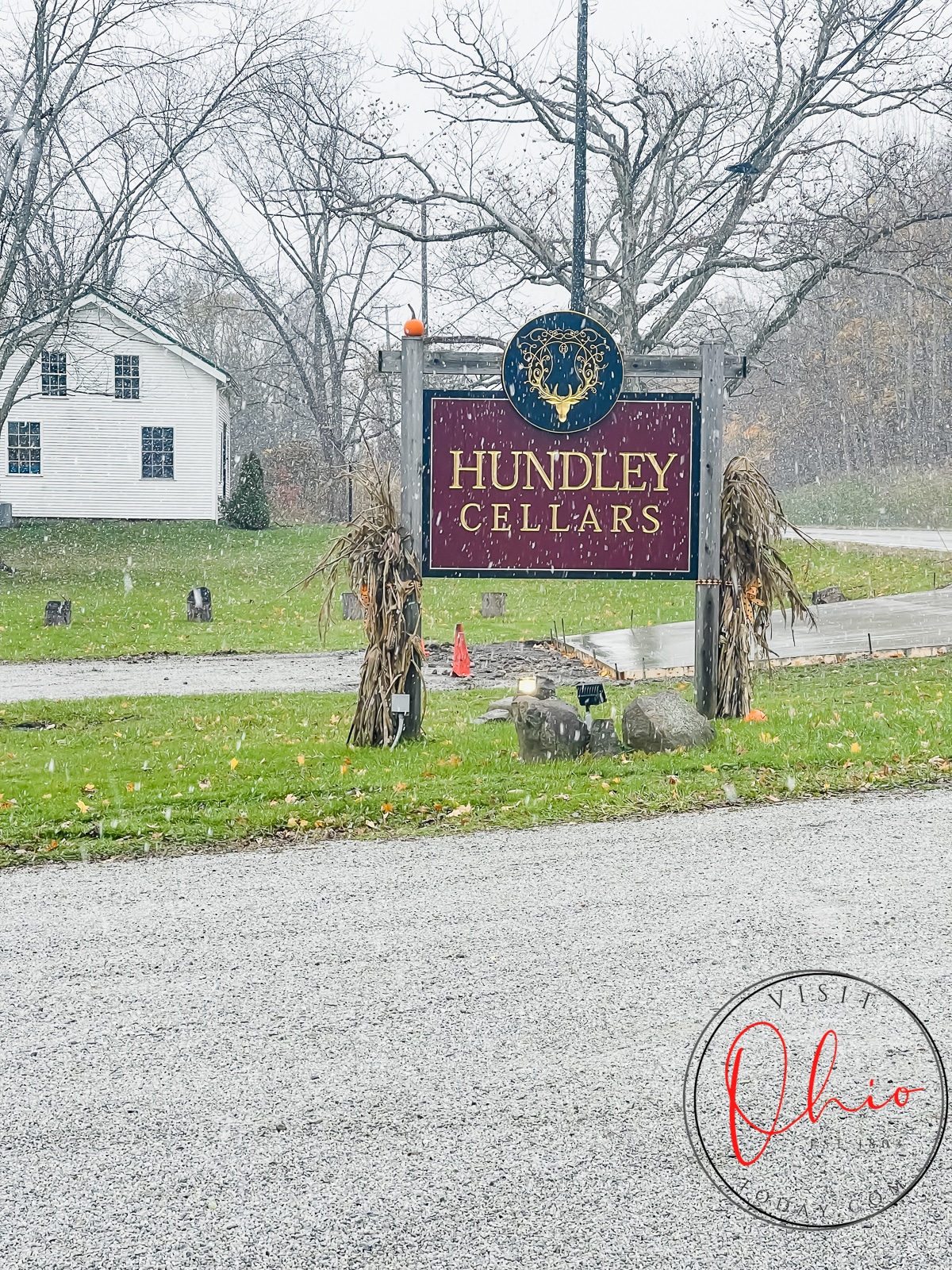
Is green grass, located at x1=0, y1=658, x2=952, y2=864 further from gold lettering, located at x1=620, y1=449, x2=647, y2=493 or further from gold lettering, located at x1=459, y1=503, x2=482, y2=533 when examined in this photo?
gold lettering, located at x1=620, y1=449, x2=647, y2=493

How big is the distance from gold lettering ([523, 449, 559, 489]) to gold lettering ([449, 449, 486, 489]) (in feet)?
1.21

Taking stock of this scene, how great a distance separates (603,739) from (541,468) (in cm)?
242

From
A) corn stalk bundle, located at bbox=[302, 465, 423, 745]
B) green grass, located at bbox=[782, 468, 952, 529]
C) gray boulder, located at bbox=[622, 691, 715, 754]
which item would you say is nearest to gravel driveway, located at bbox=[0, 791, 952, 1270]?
gray boulder, located at bbox=[622, 691, 715, 754]

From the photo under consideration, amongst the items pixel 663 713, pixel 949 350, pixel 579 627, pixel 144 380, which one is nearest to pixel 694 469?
pixel 663 713

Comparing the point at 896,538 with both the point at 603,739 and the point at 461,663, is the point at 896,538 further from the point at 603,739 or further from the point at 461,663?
the point at 603,739

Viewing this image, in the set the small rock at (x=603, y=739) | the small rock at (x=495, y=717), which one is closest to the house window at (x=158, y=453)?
the small rock at (x=495, y=717)

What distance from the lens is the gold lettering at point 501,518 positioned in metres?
9.74

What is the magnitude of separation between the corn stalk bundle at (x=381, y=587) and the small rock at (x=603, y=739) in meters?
1.50

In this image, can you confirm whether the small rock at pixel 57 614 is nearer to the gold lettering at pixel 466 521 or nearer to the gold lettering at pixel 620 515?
the gold lettering at pixel 466 521

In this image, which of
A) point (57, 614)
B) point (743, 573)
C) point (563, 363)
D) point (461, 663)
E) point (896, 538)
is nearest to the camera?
point (563, 363)

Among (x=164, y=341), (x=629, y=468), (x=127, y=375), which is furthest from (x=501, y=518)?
(x=127, y=375)

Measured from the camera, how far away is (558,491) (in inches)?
385

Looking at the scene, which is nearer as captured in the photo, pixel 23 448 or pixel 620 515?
pixel 620 515

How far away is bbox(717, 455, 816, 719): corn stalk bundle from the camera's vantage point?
1007 centimetres
